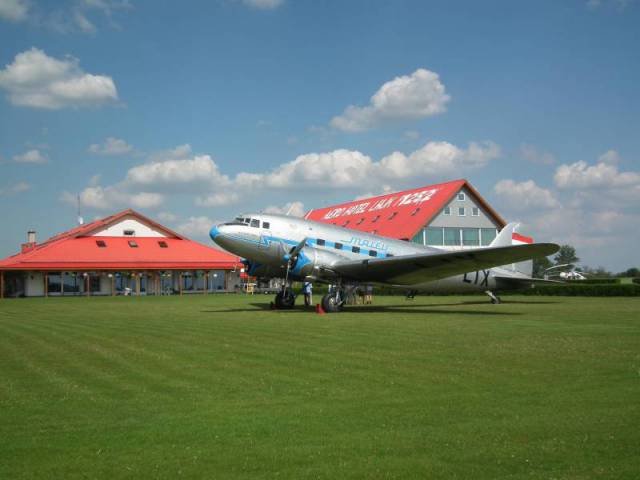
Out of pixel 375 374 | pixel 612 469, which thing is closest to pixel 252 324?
pixel 375 374

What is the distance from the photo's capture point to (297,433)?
7.14 metres

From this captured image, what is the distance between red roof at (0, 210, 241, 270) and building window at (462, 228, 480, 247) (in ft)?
74.6

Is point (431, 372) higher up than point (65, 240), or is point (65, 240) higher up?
point (65, 240)

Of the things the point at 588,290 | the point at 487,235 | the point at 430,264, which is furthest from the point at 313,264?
the point at 487,235

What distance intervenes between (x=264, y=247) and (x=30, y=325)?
9.61 meters

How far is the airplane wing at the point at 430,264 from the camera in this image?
24.2 m

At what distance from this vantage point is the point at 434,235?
204 ft

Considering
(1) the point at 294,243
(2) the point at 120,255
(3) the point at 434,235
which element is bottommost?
(1) the point at 294,243

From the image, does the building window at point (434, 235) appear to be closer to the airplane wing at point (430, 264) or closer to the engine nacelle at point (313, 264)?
the airplane wing at point (430, 264)

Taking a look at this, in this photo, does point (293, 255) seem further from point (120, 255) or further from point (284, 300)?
point (120, 255)

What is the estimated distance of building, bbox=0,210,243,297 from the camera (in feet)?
187

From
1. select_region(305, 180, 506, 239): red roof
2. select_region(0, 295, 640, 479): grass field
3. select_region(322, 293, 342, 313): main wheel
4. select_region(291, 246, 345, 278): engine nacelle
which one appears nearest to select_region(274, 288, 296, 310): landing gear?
select_region(291, 246, 345, 278): engine nacelle

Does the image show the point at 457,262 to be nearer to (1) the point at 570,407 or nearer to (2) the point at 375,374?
(2) the point at 375,374

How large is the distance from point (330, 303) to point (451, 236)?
39.5 meters
